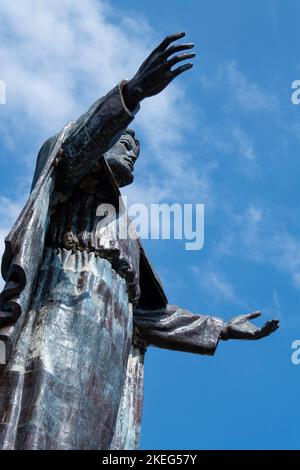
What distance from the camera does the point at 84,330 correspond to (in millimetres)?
11102

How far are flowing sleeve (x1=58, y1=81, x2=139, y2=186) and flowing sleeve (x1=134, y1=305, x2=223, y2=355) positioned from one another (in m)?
1.77

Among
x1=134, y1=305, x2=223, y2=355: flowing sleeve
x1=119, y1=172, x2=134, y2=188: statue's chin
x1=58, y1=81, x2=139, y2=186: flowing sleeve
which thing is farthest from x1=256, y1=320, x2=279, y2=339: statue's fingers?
x1=58, y1=81, x2=139, y2=186: flowing sleeve

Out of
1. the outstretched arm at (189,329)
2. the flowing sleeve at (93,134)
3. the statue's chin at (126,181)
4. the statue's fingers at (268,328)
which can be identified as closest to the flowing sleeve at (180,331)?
the outstretched arm at (189,329)

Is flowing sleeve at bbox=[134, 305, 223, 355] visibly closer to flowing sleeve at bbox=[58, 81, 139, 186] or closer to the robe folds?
the robe folds

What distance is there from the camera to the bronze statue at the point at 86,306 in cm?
1055

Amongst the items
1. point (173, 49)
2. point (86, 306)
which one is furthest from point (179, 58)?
point (86, 306)

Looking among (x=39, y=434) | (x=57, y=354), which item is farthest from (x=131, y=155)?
(x=39, y=434)

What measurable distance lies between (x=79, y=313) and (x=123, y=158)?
2289 mm

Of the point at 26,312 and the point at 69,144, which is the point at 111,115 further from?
the point at 26,312

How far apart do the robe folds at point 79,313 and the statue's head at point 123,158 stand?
1.45 ft

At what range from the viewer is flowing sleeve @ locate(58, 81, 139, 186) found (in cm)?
1160

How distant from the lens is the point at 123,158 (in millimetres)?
12820

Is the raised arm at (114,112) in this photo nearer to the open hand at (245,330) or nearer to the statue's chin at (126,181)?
the statue's chin at (126,181)

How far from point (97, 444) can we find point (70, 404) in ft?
1.48
